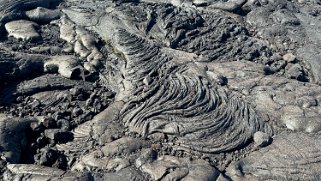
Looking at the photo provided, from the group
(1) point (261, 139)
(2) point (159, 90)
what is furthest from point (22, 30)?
(1) point (261, 139)

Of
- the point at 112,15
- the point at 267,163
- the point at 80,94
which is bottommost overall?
the point at 267,163

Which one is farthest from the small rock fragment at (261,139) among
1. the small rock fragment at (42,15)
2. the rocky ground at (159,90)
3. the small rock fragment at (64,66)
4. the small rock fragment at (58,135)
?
the small rock fragment at (42,15)

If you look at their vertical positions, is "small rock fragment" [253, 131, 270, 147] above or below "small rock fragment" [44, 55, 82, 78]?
below

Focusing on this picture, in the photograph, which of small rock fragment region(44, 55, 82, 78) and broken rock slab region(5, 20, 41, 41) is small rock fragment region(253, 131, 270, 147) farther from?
broken rock slab region(5, 20, 41, 41)

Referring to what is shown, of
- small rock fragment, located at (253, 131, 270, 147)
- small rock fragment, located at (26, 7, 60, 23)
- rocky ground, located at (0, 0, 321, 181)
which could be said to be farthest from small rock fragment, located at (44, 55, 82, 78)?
small rock fragment, located at (253, 131, 270, 147)

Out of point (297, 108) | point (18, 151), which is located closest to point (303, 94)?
point (297, 108)

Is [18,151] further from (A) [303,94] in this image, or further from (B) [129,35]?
(A) [303,94]
